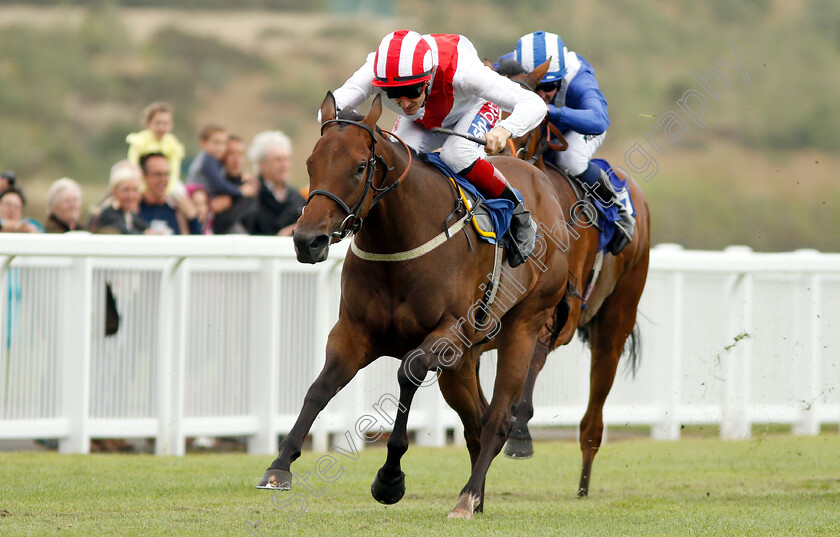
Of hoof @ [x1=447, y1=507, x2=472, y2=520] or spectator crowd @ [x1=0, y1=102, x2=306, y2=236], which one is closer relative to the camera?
hoof @ [x1=447, y1=507, x2=472, y2=520]

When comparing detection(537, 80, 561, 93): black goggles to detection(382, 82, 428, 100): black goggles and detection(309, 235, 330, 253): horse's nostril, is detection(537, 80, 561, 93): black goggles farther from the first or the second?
detection(309, 235, 330, 253): horse's nostril

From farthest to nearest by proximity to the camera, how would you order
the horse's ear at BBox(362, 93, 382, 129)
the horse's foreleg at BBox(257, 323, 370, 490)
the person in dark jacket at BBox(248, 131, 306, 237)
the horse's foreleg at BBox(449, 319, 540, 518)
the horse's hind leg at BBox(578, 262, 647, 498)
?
1. the person in dark jacket at BBox(248, 131, 306, 237)
2. the horse's hind leg at BBox(578, 262, 647, 498)
3. the horse's foreleg at BBox(449, 319, 540, 518)
4. the horse's ear at BBox(362, 93, 382, 129)
5. the horse's foreleg at BBox(257, 323, 370, 490)

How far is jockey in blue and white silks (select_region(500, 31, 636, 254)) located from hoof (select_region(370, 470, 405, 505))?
227 cm

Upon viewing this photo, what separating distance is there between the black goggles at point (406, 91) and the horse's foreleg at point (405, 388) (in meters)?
1.02

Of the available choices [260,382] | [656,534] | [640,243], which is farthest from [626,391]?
[656,534]

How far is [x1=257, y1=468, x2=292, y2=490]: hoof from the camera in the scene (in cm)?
453

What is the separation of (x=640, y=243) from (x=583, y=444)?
1.31 meters

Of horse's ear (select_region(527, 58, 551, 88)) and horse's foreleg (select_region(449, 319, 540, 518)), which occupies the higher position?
horse's ear (select_region(527, 58, 551, 88))

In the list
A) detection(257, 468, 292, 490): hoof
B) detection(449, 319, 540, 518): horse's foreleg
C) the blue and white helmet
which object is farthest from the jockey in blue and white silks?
detection(257, 468, 292, 490): hoof

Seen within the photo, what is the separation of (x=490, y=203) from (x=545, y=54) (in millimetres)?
1532

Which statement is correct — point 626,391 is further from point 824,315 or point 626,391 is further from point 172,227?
point 172,227

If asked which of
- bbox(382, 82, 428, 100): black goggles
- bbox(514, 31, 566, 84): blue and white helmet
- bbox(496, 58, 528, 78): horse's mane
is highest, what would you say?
bbox(514, 31, 566, 84): blue and white helmet

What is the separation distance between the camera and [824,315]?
996cm

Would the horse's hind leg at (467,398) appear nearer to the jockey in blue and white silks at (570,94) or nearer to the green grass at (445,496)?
the green grass at (445,496)
